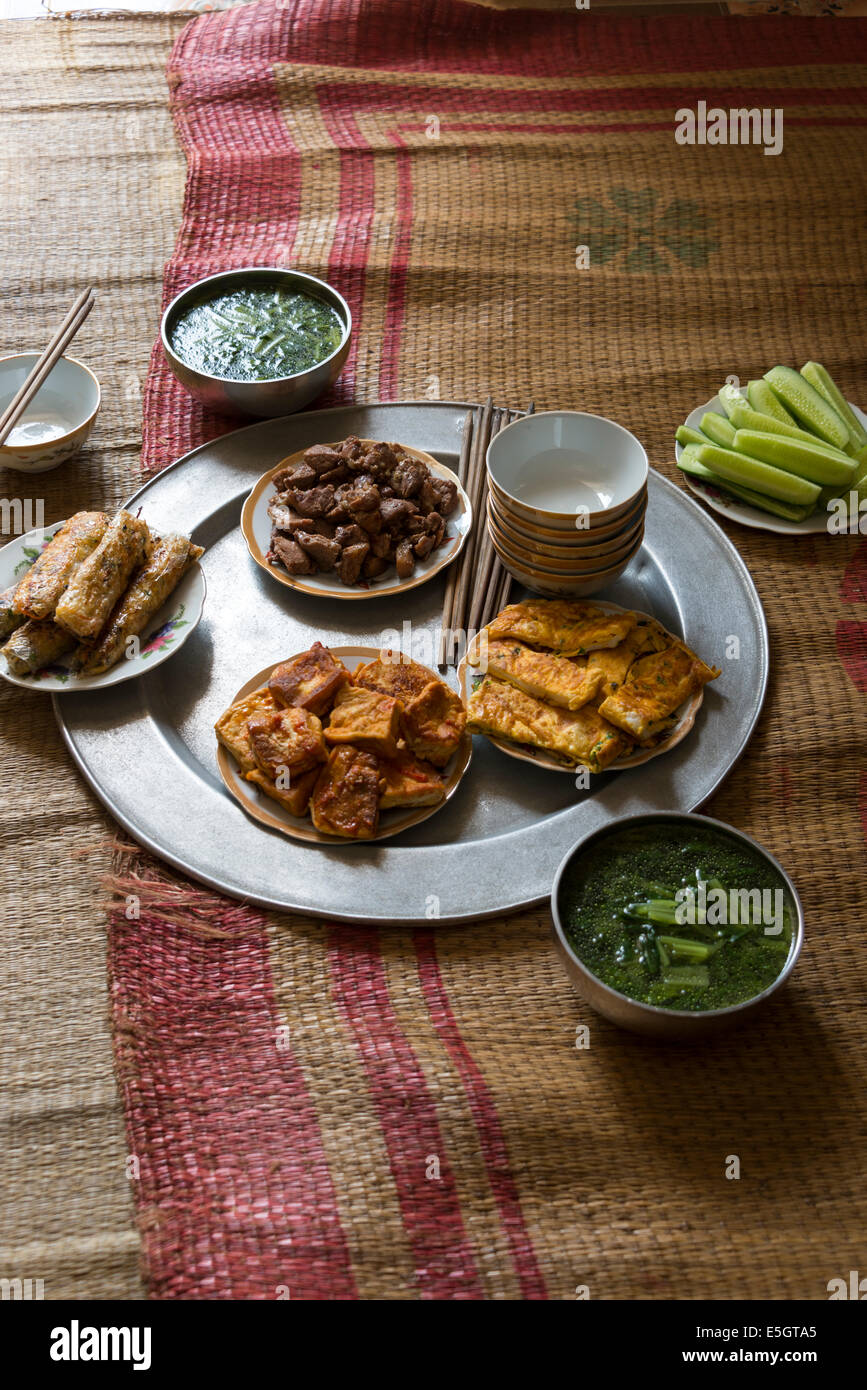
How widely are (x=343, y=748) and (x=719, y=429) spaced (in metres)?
1.55

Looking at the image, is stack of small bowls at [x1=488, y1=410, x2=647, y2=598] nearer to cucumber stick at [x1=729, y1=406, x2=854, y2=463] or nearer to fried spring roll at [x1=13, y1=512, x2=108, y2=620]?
cucumber stick at [x1=729, y1=406, x2=854, y2=463]

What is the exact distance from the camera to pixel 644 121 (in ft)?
14.4

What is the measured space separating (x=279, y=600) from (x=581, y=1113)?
147 cm

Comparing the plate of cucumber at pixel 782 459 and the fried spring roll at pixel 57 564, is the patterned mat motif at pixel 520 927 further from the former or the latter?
the fried spring roll at pixel 57 564

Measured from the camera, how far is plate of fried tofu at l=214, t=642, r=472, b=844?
2385 millimetres

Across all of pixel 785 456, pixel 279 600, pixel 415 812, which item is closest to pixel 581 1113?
pixel 415 812

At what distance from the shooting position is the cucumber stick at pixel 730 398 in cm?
331

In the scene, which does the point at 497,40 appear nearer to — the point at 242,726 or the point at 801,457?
the point at 801,457

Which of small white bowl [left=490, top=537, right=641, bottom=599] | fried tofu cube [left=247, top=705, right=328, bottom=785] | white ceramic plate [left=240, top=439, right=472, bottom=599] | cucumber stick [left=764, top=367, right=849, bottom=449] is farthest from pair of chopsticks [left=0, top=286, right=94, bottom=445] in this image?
cucumber stick [left=764, top=367, right=849, bottom=449]

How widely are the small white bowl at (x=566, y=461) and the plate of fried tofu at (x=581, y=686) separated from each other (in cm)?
30

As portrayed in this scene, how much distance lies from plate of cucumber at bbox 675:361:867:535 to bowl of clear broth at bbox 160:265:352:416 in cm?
107

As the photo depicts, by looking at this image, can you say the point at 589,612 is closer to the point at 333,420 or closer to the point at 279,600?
the point at 279,600

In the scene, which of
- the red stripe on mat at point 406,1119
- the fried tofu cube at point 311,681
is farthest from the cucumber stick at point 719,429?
the red stripe on mat at point 406,1119

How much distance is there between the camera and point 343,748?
2.41 metres
